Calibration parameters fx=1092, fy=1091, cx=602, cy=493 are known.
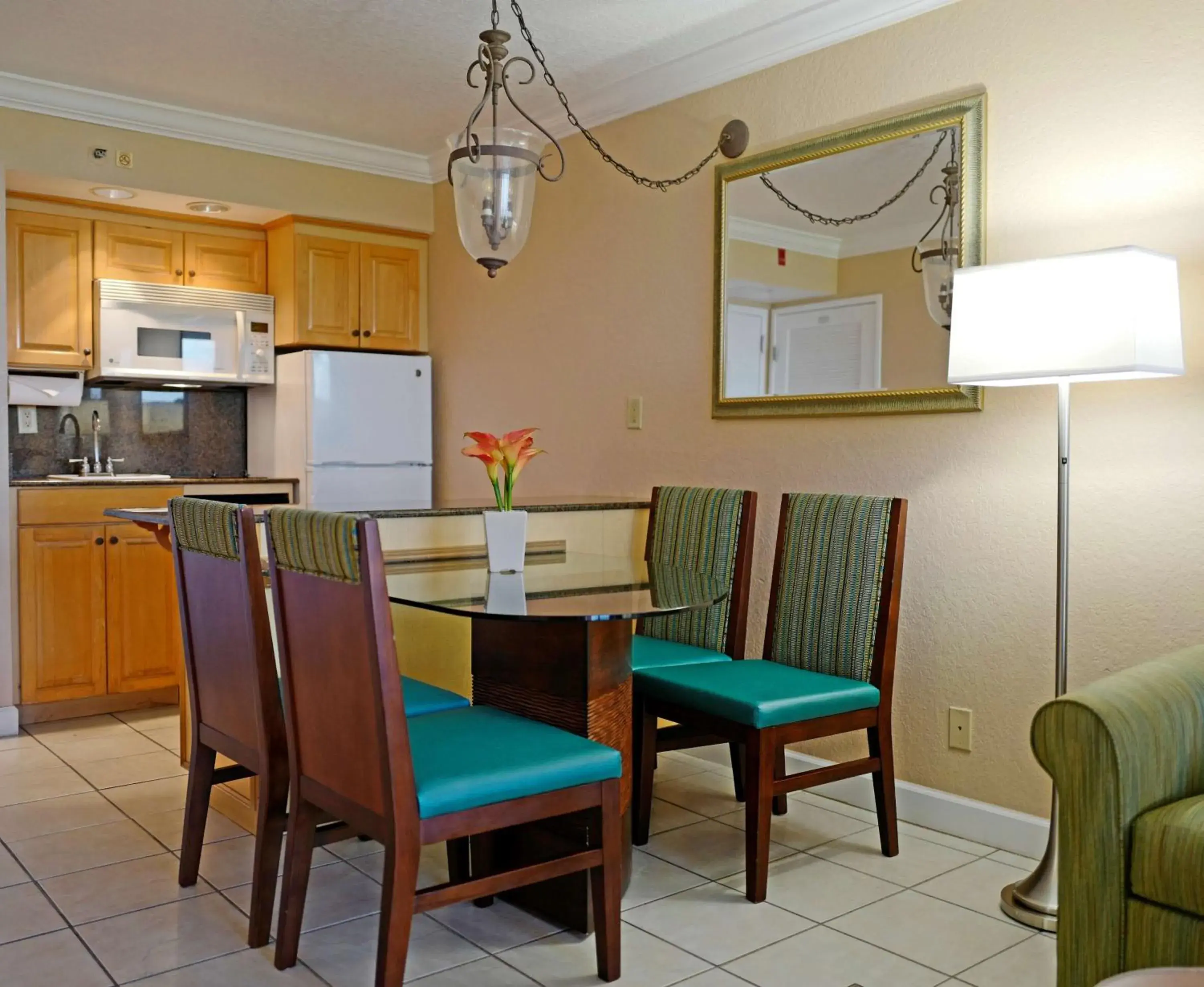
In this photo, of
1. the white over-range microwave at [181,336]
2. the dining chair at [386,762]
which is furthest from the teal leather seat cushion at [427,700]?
the white over-range microwave at [181,336]

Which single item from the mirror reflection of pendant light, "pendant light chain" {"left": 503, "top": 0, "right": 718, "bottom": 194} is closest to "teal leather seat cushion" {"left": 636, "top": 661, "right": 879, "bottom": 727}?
the mirror reflection of pendant light

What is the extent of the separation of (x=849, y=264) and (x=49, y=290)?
3.17 meters

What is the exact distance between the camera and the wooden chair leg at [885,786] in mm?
2717

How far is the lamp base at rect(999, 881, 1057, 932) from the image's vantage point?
7.73 feet

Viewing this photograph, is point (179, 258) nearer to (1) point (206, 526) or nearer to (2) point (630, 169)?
(2) point (630, 169)

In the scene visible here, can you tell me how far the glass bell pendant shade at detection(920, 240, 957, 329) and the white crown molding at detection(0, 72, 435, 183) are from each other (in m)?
2.75

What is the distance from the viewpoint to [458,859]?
2439 mm

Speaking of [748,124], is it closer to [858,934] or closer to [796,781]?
[796,781]

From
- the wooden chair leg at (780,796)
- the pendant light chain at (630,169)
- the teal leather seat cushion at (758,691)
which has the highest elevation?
the pendant light chain at (630,169)

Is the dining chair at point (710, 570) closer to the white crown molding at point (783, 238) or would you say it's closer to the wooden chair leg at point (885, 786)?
the wooden chair leg at point (885, 786)

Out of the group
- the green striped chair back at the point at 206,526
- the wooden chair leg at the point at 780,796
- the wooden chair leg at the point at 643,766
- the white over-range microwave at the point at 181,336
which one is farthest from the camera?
the white over-range microwave at the point at 181,336

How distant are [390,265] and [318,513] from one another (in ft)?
11.2

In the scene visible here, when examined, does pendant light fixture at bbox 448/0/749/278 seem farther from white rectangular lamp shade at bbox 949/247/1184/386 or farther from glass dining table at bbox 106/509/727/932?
white rectangular lamp shade at bbox 949/247/1184/386

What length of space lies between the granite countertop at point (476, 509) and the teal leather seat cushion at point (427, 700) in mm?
442
